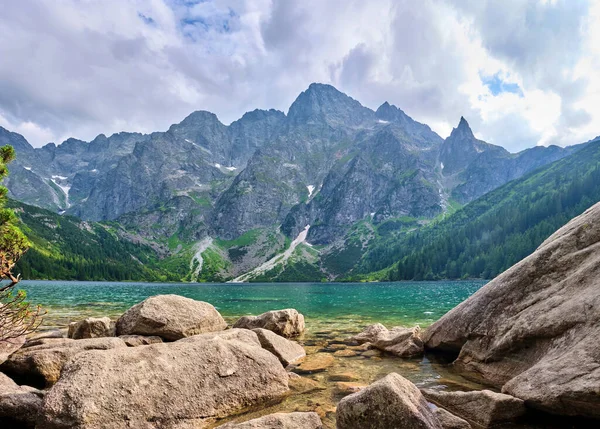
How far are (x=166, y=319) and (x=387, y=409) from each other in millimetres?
15345

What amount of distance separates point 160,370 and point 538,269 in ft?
58.0

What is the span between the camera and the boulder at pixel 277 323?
28.6 metres

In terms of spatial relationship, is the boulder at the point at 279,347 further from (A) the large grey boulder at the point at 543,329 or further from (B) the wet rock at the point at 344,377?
(A) the large grey boulder at the point at 543,329

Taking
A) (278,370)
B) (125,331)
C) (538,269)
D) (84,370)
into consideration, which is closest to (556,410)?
(538,269)

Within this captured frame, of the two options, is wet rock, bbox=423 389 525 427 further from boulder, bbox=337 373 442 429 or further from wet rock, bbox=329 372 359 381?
wet rock, bbox=329 372 359 381

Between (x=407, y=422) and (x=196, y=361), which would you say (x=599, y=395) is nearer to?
(x=407, y=422)

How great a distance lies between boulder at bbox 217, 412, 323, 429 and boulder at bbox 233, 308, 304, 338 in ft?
63.1

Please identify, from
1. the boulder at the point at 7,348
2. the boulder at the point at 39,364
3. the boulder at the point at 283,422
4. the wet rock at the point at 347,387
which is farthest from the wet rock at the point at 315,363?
the boulder at the point at 7,348

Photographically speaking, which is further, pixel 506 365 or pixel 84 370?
pixel 506 365

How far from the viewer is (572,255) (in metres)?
15.3

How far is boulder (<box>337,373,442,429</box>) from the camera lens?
27.9ft

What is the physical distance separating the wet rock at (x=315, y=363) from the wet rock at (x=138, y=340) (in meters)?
8.43

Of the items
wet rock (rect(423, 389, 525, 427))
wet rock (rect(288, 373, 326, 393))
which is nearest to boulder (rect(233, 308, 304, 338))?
wet rock (rect(288, 373, 326, 393))

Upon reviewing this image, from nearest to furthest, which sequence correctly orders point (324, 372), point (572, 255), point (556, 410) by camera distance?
1. point (556, 410)
2. point (572, 255)
3. point (324, 372)
